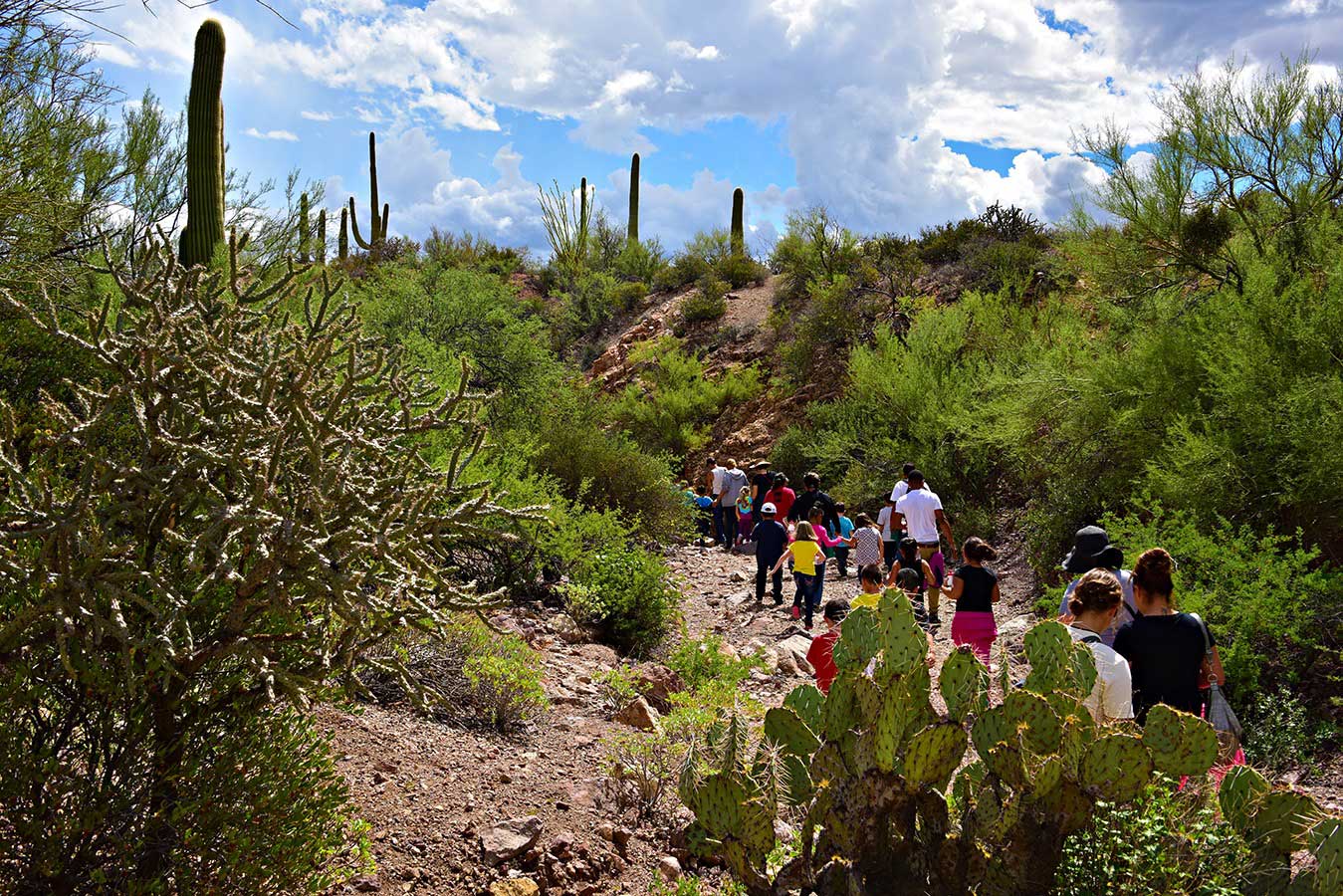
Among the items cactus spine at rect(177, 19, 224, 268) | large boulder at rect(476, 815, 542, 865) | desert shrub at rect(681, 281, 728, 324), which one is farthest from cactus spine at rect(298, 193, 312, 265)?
desert shrub at rect(681, 281, 728, 324)

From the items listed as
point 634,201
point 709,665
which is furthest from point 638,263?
point 709,665

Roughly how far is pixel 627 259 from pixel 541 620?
2986cm

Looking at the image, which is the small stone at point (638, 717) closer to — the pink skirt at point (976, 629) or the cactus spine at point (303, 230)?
the pink skirt at point (976, 629)

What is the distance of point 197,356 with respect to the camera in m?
3.43

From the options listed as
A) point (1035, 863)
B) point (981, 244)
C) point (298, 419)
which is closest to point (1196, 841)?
point (1035, 863)

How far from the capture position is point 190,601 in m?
3.21

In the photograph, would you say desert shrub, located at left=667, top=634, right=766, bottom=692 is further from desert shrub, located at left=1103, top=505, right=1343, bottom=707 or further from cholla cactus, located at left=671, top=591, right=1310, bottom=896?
cholla cactus, located at left=671, top=591, right=1310, bottom=896

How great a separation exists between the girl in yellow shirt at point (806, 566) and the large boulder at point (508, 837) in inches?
233

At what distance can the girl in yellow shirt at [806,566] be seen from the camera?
9.95 meters

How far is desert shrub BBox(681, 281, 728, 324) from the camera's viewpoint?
29.5m

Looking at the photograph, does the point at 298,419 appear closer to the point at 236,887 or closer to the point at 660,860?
the point at 236,887

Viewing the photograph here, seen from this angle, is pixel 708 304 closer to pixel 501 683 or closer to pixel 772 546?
pixel 772 546

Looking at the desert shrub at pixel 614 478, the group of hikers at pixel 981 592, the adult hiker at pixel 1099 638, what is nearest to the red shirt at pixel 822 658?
the group of hikers at pixel 981 592

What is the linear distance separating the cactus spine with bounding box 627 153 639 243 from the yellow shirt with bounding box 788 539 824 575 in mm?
28963
